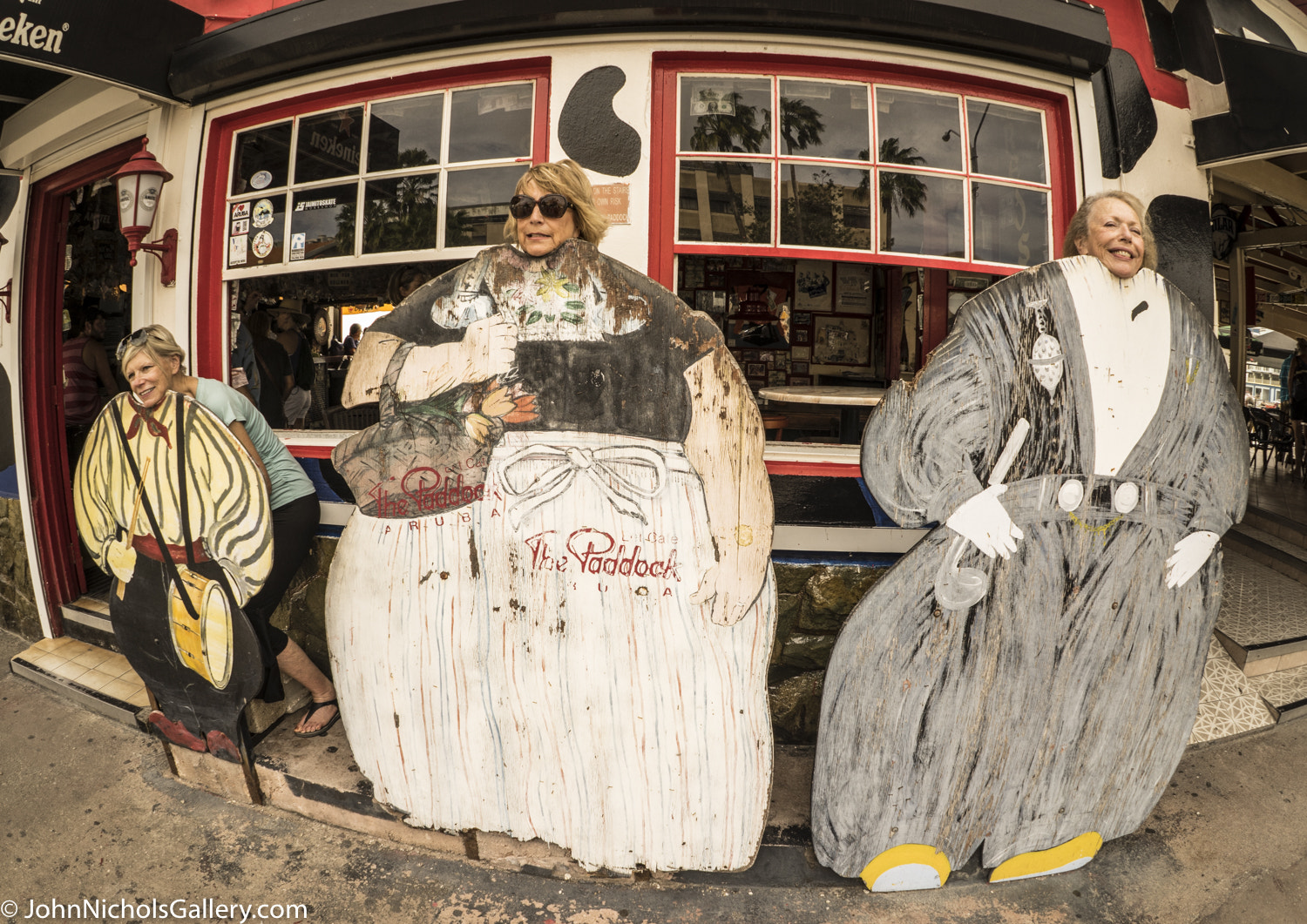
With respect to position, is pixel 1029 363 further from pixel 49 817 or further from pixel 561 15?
pixel 49 817

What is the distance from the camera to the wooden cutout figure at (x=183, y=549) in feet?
7.22

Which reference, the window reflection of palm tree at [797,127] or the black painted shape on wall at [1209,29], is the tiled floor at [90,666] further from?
the black painted shape on wall at [1209,29]

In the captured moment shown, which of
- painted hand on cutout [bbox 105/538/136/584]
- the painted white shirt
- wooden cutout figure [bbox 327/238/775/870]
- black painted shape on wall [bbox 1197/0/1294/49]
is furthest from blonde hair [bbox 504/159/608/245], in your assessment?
black painted shape on wall [bbox 1197/0/1294/49]

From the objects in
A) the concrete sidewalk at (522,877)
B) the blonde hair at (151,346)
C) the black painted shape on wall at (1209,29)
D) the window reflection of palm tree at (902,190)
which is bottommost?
the concrete sidewalk at (522,877)

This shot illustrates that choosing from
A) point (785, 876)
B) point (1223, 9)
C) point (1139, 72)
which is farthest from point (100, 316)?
point (1223, 9)

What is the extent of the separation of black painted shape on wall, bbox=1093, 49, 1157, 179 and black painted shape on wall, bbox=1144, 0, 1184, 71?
0.94ft

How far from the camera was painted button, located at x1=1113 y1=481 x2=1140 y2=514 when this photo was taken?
1.94m

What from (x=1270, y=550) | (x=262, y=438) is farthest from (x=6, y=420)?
(x=1270, y=550)

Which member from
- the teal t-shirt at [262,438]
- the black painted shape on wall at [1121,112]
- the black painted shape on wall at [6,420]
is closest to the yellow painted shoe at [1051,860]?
the black painted shape on wall at [1121,112]

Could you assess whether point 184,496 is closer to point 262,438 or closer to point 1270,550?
point 262,438

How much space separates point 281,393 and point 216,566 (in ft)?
6.10

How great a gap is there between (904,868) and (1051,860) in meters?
0.54

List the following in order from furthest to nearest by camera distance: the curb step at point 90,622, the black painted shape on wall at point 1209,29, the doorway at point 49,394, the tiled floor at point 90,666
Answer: the doorway at point 49,394
the curb step at point 90,622
the tiled floor at point 90,666
the black painted shape on wall at point 1209,29

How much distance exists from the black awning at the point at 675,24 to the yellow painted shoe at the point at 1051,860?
3.00m
